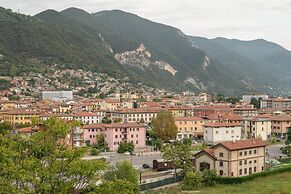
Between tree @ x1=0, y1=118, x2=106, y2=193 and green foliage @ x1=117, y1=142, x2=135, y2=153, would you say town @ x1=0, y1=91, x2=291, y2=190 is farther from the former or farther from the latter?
tree @ x1=0, y1=118, x2=106, y2=193

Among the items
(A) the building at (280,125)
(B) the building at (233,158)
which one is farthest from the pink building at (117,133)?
(A) the building at (280,125)

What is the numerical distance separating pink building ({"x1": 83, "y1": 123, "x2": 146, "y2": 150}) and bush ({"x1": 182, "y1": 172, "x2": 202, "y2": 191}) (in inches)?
1057

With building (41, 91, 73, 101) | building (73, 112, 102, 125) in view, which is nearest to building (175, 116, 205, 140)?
building (73, 112, 102, 125)

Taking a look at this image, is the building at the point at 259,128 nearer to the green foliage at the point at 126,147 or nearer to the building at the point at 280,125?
the building at the point at 280,125

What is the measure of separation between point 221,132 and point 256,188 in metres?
31.3

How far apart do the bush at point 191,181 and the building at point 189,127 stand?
39.3 meters

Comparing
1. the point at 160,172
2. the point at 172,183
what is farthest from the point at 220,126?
the point at 172,183

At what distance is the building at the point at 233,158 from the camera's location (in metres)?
44.1

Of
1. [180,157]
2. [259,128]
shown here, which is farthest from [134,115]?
[180,157]

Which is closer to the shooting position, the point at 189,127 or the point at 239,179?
the point at 239,179

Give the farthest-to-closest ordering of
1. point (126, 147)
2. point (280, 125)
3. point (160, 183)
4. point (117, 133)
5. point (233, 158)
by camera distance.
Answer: point (280, 125), point (117, 133), point (126, 147), point (233, 158), point (160, 183)

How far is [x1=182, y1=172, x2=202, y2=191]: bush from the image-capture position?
1526 inches

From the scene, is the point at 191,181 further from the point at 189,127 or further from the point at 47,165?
the point at 189,127

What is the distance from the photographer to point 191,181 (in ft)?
128
